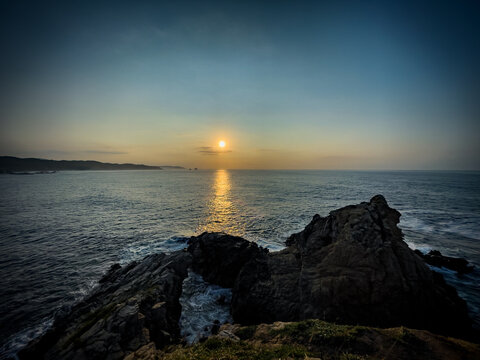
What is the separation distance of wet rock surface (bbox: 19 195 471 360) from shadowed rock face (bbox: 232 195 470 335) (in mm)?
69

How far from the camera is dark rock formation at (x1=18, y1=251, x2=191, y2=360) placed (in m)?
11.8

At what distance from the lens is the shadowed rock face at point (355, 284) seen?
46.0ft

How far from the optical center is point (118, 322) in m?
12.9

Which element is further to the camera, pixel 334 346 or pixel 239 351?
pixel 334 346

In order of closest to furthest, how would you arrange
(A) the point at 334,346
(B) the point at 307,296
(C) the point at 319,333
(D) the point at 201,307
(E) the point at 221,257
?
(A) the point at 334,346
(C) the point at 319,333
(B) the point at 307,296
(D) the point at 201,307
(E) the point at 221,257

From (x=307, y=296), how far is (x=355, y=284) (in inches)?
148

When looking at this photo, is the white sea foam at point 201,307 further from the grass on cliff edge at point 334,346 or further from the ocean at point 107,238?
the grass on cliff edge at point 334,346

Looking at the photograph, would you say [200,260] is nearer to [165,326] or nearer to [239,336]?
[165,326]

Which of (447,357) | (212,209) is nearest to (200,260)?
(447,357)

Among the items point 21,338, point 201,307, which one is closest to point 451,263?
point 201,307

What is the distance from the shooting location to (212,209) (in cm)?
6112

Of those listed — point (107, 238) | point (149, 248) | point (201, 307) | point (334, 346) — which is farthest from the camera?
point (107, 238)

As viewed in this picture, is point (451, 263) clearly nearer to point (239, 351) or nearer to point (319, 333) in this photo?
point (319, 333)

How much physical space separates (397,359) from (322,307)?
20.1 feet
